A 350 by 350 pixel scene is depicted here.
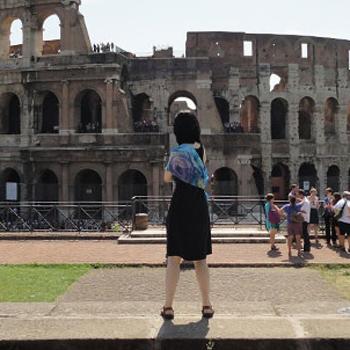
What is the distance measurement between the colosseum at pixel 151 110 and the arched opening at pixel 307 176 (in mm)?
79

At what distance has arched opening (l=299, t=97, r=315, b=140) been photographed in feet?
113

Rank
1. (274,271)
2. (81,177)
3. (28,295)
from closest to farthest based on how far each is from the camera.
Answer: (28,295), (274,271), (81,177)

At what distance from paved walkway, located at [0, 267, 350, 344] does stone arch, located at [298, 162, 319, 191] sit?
956 inches

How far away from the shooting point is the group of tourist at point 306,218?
1312 cm

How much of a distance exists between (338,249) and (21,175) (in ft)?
69.3

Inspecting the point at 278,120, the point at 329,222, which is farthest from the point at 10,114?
the point at 329,222

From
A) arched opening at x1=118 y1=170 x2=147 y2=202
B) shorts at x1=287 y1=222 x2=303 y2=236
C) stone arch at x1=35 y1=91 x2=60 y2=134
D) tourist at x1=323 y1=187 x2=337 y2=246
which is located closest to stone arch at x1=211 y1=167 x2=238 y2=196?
arched opening at x1=118 y1=170 x2=147 y2=202

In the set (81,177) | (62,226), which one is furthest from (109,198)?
(62,226)

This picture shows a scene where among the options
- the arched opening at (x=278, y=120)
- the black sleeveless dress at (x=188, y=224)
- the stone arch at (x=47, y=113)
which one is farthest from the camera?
the arched opening at (x=278, y=120)

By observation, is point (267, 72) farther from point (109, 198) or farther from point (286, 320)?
point (286, 320)

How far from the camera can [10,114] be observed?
32625 mm

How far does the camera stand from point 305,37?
3322 cm

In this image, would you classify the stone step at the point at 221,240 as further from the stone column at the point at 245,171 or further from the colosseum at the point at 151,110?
the stone column at the point at 245,171

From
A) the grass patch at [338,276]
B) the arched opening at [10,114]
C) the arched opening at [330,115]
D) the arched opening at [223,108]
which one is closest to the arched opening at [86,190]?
the arched opening at [10,114]
